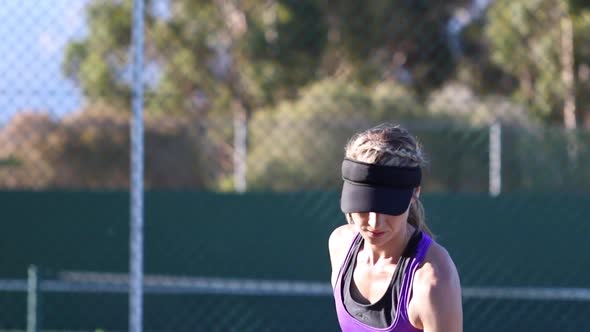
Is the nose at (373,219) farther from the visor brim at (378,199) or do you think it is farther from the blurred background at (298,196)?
the blurred background at (298,196)

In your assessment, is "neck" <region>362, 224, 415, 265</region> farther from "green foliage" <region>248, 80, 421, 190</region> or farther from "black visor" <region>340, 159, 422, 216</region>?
"green foliage" <region>248, 80, 421, 190</region>

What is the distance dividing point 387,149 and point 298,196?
271 centimetres

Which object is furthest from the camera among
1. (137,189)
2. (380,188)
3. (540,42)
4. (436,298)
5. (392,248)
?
(540,42)

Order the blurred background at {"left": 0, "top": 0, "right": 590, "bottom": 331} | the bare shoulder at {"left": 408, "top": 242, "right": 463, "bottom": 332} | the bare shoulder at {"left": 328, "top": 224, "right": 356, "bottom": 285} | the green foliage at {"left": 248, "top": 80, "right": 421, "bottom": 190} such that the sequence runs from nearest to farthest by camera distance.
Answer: the bare shoulder at {"left": 408, "top": 242, "right": 463, "bottom": 332}
the bare shoulder at {"left": 328, "top": 224, "right": 356, "bottom": 285}
the blurred background at {"left": 0, "top": 0, "right": 590, "bottom": 331}
the green foliage at {"left": 248, "top": 80, "right": 421, "bottom": 190}

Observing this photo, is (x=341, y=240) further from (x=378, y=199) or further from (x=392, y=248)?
(x=378, y=199)

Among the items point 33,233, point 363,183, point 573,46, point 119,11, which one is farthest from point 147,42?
point 363,183

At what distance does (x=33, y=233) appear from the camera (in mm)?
5355

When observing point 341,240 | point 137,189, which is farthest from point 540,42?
point 341,240

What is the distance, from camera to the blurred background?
4801 millimetres

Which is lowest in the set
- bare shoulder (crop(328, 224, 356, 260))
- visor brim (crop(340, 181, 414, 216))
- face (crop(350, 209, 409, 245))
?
bare shoulder (crop(328, 224, 356, 260))

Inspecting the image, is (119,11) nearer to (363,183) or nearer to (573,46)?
(573,46)

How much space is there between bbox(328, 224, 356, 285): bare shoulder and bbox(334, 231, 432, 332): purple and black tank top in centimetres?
24

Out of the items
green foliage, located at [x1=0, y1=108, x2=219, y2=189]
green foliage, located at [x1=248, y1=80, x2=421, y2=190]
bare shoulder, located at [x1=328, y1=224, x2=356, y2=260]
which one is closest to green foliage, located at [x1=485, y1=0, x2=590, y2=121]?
green foliage, located at [x1=248, y1=80, x2=421, y2=190]

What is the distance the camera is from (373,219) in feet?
8.14
